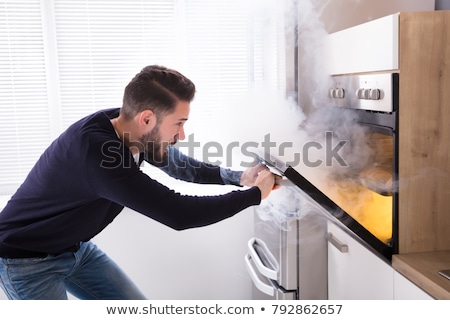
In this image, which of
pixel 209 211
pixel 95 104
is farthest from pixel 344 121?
pixel 95 104

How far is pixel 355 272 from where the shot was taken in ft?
5.62

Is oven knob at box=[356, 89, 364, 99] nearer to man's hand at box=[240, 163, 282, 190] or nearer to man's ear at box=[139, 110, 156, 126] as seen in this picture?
man's hand at box=[240, 163, 282, 190]

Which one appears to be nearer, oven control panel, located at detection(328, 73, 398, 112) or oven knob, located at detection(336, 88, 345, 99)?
oven control panel, located at detection(328, 73, 398, 112)

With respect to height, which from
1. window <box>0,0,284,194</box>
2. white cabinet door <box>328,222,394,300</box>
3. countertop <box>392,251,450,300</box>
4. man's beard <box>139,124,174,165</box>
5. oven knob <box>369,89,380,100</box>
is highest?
window <box>0,0,284,194</box>

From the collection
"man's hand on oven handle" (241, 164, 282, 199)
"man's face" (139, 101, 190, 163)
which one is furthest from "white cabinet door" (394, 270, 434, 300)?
"man's face" (139, 101, 190, 163)

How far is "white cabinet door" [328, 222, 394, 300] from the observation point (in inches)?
60.2

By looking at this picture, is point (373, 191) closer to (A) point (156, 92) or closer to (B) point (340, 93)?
(B) point (340, 93)

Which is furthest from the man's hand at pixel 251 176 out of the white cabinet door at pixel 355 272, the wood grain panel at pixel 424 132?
the wood grain panel at pixel 424 132

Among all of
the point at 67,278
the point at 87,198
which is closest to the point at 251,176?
the point at 87,198

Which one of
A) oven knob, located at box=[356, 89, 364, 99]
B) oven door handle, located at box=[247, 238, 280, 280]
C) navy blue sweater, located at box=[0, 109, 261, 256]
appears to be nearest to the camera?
navy blue sweater, located at box=[0, 109, 261, 256]

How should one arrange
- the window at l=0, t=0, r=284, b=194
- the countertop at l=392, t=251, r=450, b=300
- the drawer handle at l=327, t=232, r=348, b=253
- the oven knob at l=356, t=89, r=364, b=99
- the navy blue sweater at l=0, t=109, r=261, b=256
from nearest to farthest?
the countertop at l=392, t=251, r=450, b=300
the navy blue sweater at l=0, t=109, r=261, b=256
the oven knob at l=356, t=89, r=364, b=99
the drawer handle at l=327, t=232, r=348, b=253
the window at l=0, t=0, r=284, b=194

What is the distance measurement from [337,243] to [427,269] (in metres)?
0.51

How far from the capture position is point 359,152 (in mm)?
1726

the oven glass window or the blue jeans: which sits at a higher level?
the oven glass window
